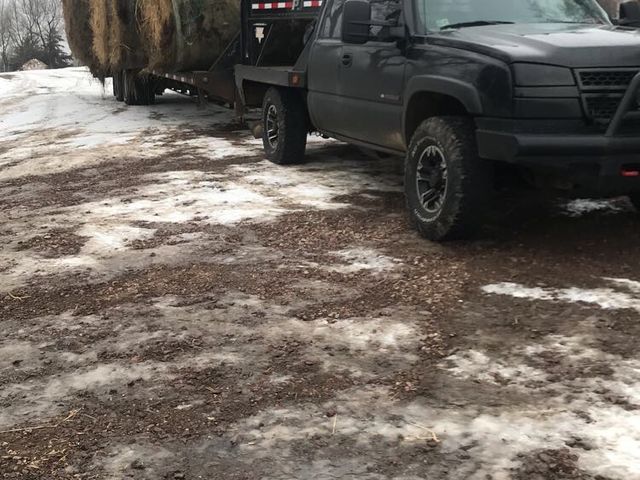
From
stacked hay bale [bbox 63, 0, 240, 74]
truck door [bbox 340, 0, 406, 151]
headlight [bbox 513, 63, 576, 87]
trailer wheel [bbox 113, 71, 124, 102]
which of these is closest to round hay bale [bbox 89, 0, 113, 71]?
stacked hay bale [bbox 63, 0, 240, 74]

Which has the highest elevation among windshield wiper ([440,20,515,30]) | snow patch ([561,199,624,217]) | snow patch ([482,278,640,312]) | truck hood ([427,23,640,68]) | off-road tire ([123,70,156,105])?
windshield wiper ([440,20,515,30])

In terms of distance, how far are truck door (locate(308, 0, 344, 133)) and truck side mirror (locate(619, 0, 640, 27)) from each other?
2.54m

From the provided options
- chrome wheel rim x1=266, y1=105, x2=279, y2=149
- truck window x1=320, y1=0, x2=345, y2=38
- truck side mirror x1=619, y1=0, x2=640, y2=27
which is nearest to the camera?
truck side mirror x1=619, y1=0, x2=640, y2=27

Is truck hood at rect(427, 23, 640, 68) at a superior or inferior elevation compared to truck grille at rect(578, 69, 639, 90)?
superior

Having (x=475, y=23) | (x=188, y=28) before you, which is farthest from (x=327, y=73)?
(x=188, y=28)

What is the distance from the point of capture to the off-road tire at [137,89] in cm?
1652

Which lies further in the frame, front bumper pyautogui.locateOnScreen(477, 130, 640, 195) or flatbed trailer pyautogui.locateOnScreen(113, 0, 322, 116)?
flatbed trailer pyautogui.locateOnScreen(113, 0, 322, 116)

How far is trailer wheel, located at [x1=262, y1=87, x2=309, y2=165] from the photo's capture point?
28.3 feet

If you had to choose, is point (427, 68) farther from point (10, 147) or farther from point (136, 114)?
point (136, 114)

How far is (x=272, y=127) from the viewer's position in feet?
30.1

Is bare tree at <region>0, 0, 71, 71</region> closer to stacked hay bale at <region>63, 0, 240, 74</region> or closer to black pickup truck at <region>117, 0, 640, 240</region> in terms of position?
stacked hay bale at <region>63, 0, 240, 74</region>

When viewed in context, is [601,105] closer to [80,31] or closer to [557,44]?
[557,44]

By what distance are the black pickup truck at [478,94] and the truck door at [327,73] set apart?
0.02 m

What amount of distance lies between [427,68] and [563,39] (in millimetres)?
1020
